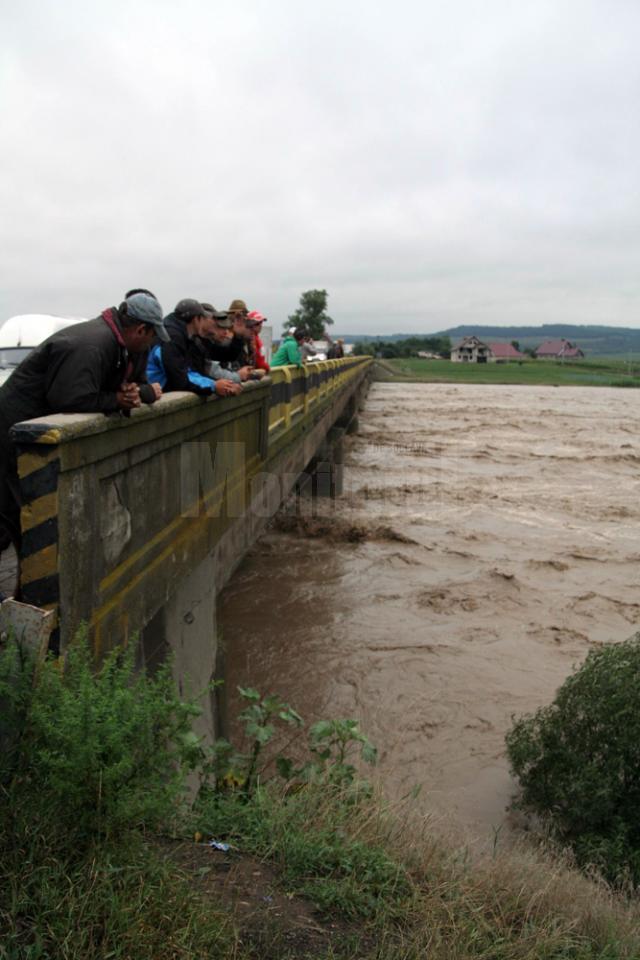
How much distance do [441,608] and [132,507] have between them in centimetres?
657

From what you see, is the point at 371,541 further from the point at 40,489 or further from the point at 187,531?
the point at 40,489

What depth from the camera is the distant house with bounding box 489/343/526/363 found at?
139 meters

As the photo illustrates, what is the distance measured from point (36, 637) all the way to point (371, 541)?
406 inches

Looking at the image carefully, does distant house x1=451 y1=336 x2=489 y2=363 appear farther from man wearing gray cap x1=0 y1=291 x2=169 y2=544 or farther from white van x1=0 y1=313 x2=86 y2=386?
man wearing gray cap x1=0 y1=291 x2=169 y2=544

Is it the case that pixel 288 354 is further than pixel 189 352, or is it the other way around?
pixel 288 354

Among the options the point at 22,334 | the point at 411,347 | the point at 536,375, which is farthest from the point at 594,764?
the point at 411,347

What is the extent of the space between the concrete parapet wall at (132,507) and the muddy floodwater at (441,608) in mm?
1795

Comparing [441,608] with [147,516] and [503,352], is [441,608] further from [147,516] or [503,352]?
[503,352]

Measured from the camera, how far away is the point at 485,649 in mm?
8297

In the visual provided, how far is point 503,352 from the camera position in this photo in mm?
145750

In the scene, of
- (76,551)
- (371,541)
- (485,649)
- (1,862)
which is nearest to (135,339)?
(76,551)

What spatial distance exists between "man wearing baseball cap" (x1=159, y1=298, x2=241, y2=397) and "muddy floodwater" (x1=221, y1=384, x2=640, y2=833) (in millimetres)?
2567

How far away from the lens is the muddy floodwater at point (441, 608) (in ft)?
21.5

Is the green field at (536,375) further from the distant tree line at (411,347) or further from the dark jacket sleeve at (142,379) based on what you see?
the dark jacket sleeve at (142,379)
